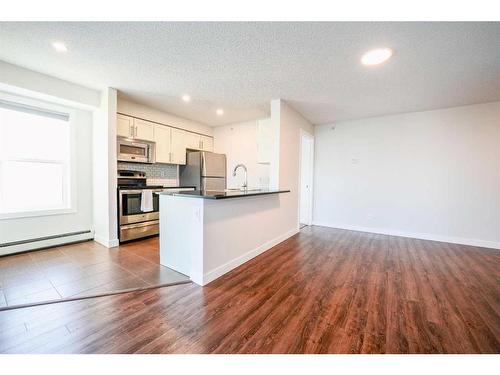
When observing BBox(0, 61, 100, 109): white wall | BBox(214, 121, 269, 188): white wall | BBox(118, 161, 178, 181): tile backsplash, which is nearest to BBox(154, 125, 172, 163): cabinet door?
BBox(118, 161, 178, 181): tile backsplash

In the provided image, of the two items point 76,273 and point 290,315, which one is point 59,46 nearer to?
point 76,273

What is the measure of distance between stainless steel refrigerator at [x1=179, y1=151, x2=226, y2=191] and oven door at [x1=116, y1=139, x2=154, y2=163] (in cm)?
95

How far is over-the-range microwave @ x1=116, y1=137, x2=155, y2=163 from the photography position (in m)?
3.65

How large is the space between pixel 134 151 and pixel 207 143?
1.93 m

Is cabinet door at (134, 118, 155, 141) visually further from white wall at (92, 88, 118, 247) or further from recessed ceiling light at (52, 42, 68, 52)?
recessed ceiling light at (52, 42, 68, 52)

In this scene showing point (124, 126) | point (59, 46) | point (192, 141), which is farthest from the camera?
point (192, 141)

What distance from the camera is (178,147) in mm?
4664

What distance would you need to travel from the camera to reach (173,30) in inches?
72.9

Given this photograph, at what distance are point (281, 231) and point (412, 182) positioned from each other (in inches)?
111

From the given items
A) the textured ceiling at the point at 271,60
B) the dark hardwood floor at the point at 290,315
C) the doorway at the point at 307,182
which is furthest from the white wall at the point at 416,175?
the dark hardwood floor at the point at 290,315

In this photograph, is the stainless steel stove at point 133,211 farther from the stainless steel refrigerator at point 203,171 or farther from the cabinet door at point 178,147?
the stainless steel refrigerator at point 203,171

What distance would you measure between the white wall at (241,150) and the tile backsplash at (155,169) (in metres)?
1.28

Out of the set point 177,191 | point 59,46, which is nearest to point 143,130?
point 177,191
